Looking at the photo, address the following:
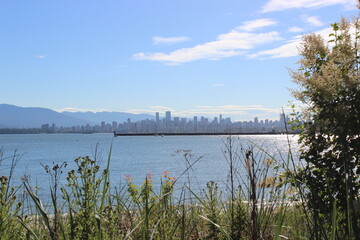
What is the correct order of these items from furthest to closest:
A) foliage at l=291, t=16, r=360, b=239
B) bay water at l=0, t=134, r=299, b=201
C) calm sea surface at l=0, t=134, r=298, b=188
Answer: calm sea surface at l=0, t=134, r=298, b=188, bay water at l=0, t=134, r=299, b=201, foliage at l=291, t=16, r=360, b=239

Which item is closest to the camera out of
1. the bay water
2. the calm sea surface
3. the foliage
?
the foliage

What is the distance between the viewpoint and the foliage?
3.35 m

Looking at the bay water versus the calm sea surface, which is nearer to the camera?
the bay water

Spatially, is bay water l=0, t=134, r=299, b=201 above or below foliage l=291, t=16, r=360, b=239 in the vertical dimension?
below

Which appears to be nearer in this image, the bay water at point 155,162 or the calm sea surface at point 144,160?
the bay water at point 155,162

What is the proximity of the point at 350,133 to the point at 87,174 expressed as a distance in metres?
2.42

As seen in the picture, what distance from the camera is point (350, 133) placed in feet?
11.4

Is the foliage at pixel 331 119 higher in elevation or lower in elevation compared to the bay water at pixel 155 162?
higher

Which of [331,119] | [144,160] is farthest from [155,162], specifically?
[331,119]

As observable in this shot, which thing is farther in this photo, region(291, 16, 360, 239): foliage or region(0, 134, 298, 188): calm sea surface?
region(0, 134, 298, 188): calm sea surface

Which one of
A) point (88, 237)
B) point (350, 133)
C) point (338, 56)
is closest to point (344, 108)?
point (350, 133)

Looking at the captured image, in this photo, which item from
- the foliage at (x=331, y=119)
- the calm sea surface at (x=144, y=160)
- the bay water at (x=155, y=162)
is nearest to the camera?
the foliage at (x=331, y=119)

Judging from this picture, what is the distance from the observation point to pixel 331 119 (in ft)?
11.4

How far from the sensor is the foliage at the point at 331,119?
11.0 ft
